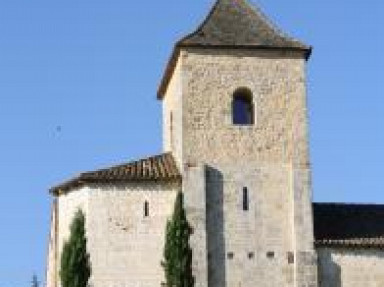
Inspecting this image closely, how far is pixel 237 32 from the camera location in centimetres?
3784

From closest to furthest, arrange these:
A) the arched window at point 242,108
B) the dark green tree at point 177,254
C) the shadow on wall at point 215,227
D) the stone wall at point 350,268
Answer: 1. the dark green tree at point 177,254
2. the shadow on wall at point 215,227
3. the stone wall at point 350,268
4. the arched window at point 242,108

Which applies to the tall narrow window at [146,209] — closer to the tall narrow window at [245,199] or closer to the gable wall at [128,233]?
the gable wall at [128,233]

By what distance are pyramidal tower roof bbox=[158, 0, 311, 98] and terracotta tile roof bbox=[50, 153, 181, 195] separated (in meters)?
4.11

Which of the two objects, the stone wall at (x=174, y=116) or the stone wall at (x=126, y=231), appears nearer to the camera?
the stone wall at (x=126, y=231)

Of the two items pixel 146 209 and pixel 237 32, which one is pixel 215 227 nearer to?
pixel 146 209

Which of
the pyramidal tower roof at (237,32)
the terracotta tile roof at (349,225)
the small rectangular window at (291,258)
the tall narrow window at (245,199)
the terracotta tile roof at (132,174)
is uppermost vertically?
the pyramidal tower roof at (237,32)

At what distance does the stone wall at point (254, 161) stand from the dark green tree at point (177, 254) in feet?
2.70

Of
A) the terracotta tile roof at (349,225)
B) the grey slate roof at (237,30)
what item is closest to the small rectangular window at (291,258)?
the terracotta tile roof at (349,225)

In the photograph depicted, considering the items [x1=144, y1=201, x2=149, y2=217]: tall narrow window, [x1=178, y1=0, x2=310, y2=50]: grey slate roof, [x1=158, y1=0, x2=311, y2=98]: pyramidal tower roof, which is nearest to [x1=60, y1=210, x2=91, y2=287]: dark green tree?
[x1=144, y1=201, x2=149, y2=217]: tall narrow window

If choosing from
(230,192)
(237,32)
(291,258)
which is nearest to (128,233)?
(230,192)

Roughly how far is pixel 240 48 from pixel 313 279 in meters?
8.55

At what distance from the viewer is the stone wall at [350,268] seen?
35.7 metres

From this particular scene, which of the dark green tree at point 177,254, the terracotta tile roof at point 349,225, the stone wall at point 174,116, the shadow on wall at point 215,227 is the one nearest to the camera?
the dark green tree at point 177,254

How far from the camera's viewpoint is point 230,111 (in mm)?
36594
